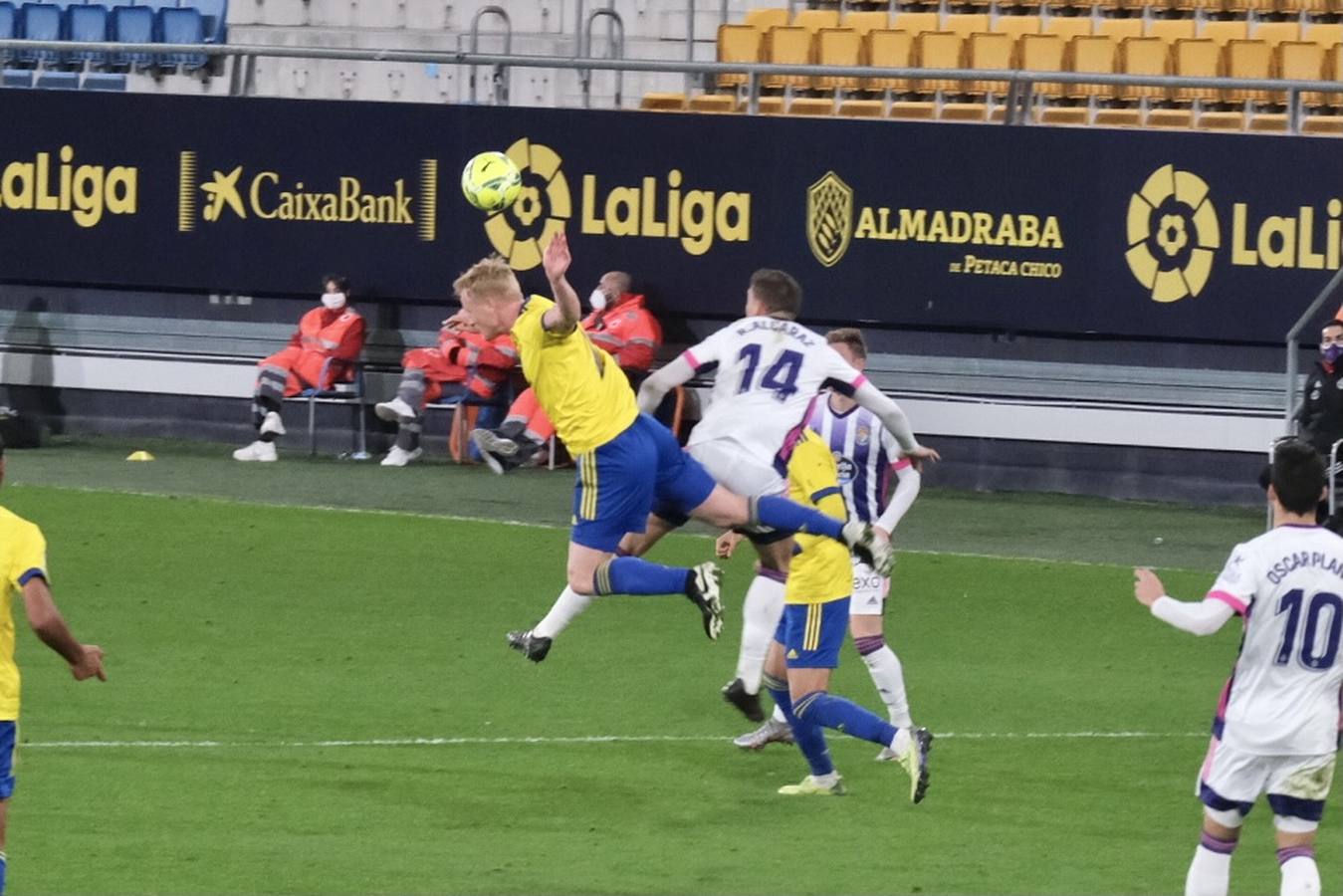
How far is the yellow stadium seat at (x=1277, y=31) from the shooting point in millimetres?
22016

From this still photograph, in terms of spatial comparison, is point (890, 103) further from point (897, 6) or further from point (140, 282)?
point (140, 282)

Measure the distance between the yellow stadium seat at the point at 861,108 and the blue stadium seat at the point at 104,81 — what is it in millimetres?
7144

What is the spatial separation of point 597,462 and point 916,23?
12992 mm

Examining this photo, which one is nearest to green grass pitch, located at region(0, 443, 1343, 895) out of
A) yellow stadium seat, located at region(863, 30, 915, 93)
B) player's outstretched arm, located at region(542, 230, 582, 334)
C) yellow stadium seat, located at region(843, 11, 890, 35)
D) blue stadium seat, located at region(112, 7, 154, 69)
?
player's outstretched arm, located at region(542, 230, 582, 334)

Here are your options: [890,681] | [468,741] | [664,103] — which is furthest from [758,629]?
[664,103]

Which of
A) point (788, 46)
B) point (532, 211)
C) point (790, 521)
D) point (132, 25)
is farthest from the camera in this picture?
point (132, 25)

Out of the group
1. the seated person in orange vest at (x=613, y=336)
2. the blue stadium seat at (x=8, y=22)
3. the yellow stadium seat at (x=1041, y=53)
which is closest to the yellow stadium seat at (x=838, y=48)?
the yellow stadium seat at (x=1041, y=53)

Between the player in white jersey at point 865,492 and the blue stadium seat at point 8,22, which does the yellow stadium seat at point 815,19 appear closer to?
the blue stadium seat at point 8,22

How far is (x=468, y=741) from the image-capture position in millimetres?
11914

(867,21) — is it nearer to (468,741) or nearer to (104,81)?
(104,81)

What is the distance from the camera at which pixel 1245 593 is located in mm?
7641

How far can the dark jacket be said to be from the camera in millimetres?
17125

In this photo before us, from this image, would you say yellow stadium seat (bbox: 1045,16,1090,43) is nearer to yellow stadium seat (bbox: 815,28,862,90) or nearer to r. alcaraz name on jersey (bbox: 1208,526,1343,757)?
yellow stadium seat (bbox: 815,28,862,90)

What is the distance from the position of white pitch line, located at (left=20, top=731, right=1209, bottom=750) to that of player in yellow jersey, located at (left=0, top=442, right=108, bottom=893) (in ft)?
12.4
